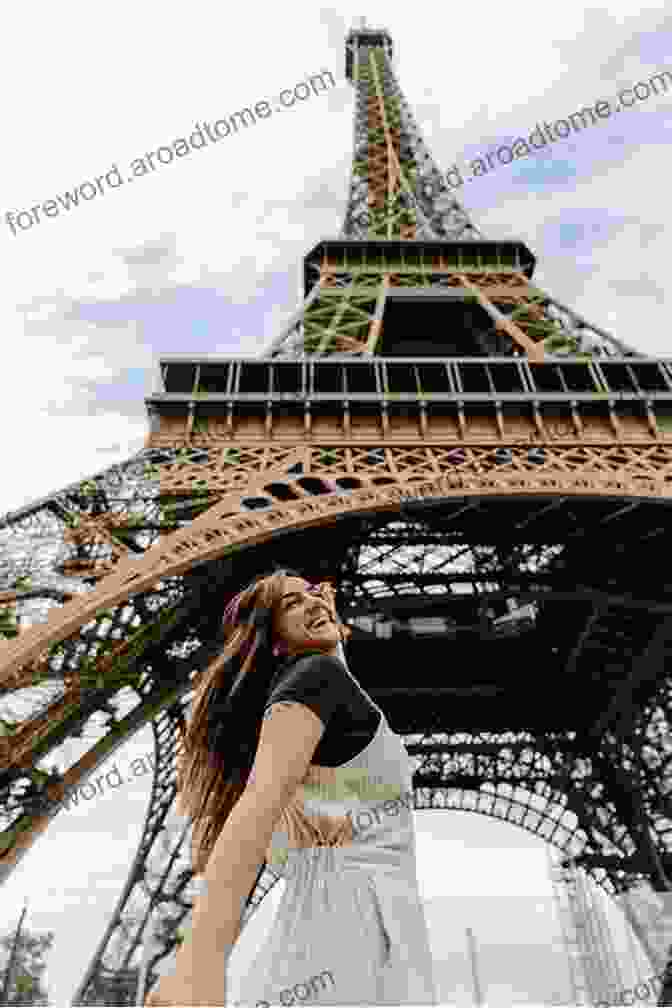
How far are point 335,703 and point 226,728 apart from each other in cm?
41

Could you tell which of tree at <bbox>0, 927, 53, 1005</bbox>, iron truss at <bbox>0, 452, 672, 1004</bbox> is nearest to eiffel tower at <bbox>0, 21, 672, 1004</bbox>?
iron truss at <bbox>0, 452, 672, 1004</bbox>

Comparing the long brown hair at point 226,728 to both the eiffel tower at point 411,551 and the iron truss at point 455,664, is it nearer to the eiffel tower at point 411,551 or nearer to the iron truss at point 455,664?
the eiffel tower at point 411,551

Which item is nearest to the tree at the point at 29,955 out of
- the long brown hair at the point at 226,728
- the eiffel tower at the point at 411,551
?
the eiffel tower at the point at 411,551

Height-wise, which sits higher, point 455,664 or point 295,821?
point 455,664

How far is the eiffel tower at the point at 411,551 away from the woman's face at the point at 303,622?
4.53m

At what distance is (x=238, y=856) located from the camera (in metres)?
1.47

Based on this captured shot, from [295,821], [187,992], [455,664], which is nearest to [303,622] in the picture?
[295,821]

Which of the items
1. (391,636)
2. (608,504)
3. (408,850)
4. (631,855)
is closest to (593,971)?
(631,855)

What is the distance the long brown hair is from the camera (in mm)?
2033

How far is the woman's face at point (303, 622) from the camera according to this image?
198 centimetres

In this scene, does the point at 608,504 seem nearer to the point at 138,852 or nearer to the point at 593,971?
the point at 138,852

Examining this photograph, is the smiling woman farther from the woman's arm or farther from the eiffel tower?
the eiffel tower

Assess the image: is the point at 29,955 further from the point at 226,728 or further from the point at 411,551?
the point at 226,728

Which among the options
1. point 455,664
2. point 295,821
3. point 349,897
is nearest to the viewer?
point 349,897
